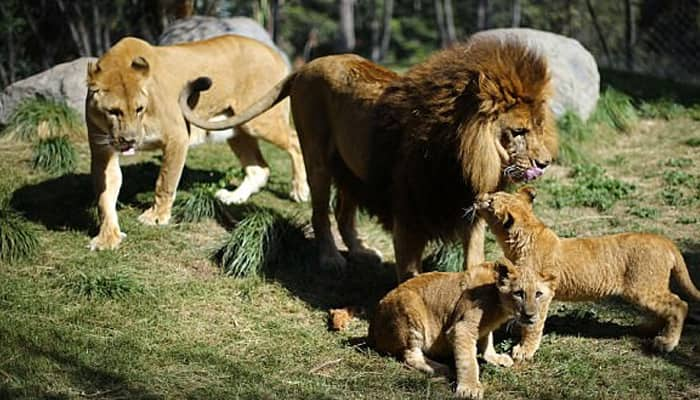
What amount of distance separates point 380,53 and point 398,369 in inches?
1082

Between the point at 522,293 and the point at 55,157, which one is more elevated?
the point at 522,293

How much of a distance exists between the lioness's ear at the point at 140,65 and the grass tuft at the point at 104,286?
175 cm

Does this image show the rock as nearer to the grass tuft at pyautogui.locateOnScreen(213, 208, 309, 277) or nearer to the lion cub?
the grass tuft at pyautogui.locateOnScreen(213, 208, 309, 277)

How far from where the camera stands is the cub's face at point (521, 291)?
5023 millimetres

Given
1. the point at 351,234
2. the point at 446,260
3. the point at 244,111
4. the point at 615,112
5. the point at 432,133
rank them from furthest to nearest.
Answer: the point at 615,112
the point at 244,111
the point at 351,234
the point at 446,260
the point at 432,133

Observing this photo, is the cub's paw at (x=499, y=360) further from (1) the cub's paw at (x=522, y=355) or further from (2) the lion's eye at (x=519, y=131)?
(2) the lion's eye at (x=519, y=131)

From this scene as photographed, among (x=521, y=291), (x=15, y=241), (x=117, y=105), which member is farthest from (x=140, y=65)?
(x=521, y=291)

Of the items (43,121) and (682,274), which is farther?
(43,121)

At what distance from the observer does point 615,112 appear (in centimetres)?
1112

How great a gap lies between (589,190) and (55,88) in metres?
5.74

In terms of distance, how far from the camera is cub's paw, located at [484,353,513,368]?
543 centimetres

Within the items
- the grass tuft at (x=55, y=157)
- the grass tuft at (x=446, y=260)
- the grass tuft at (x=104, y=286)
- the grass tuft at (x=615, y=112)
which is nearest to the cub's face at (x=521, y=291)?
the grass tuft at (x=446, y=260)

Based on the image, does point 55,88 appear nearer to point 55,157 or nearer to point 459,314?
point 55,157

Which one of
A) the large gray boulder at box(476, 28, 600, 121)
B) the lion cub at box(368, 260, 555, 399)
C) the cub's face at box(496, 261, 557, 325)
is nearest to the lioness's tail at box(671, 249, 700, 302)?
the lion cub at box(368, 260, 555, 399)
